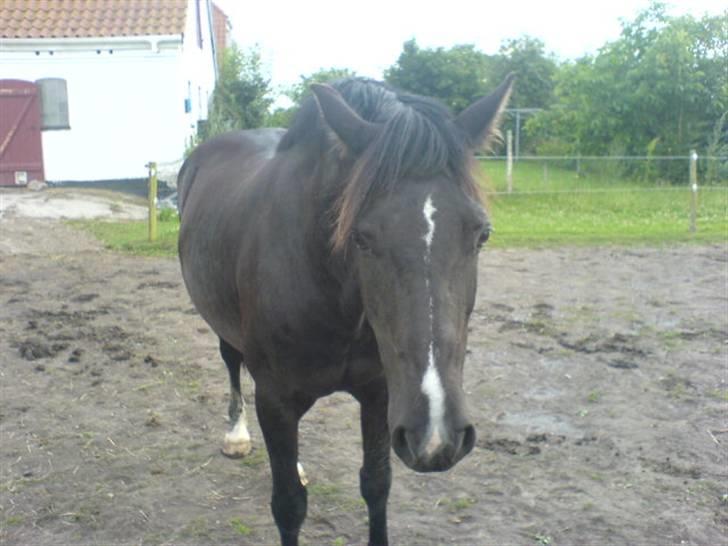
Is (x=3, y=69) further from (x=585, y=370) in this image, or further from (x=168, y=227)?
(x=585, y=370)

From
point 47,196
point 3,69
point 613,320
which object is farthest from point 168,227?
point 613,320

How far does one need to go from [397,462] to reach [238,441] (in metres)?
0.89

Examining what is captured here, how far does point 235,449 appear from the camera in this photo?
4246 mm

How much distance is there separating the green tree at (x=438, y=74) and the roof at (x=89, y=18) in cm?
909

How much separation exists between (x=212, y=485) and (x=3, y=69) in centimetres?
1500

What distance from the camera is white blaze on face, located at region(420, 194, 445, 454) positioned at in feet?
6.33

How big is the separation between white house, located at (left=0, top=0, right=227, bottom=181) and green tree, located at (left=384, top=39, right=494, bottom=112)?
923cm

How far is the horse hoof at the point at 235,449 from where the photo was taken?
13.9 feet

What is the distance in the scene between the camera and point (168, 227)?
12430 mm

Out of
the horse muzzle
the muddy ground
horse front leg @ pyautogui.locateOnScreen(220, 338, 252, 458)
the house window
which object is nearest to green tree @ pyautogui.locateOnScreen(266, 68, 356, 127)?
the house window

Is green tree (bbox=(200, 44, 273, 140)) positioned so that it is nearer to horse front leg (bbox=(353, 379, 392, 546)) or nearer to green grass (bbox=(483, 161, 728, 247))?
green grass (bbox=(483, 161, 728, 247))

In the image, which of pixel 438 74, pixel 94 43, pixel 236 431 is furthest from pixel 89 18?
pixel 236 431

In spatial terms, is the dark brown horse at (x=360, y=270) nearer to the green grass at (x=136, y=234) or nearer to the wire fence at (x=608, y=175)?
the green grass at (x=136, y=234)

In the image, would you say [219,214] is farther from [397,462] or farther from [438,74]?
[438,74]
